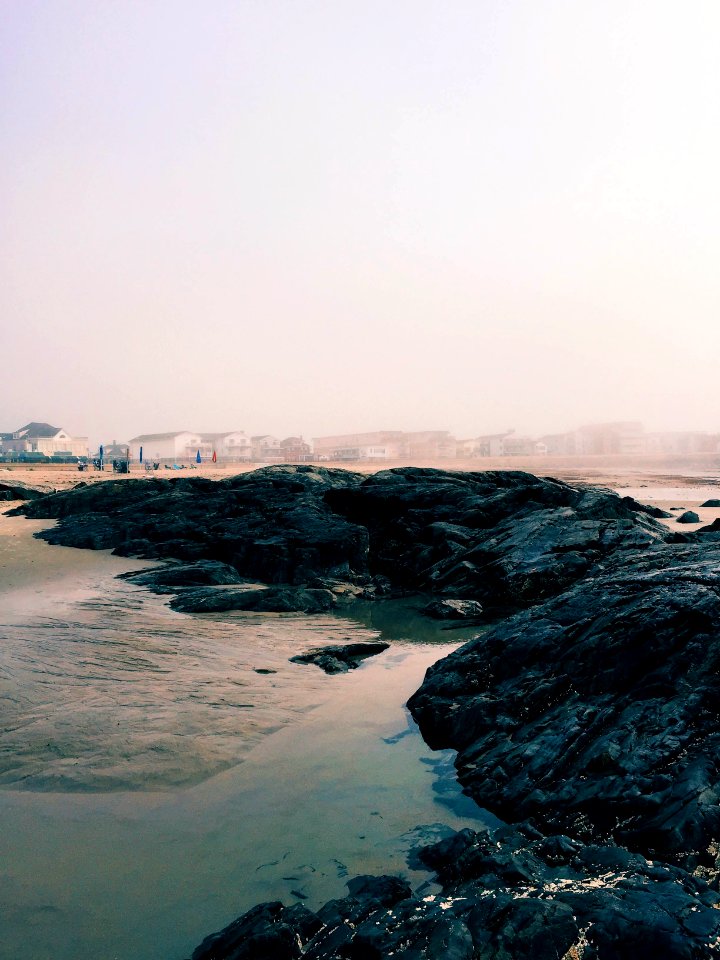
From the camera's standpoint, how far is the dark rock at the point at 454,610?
10.9 metres

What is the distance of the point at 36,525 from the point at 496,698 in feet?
60.0

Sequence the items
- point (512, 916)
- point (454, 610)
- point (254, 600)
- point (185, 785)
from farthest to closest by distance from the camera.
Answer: point (254, 600), point (454, 610), point (185, 785), point (512, 916)

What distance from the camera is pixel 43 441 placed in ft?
380

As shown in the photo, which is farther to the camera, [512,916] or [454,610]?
[454,610]

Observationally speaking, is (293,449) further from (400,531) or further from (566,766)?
(566,766)

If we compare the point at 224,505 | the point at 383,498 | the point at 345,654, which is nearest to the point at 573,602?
the point at 345,654

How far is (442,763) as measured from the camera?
5.43 metres

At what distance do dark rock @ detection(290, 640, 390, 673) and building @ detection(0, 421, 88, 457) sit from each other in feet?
375

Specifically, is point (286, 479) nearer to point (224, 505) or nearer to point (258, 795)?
point (224, 505)

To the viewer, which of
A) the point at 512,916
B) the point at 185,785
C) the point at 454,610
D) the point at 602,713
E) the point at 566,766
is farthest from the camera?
the point at 454,610

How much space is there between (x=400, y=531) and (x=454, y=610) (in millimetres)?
4458

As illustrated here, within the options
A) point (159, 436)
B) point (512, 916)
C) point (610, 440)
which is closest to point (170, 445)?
point (159, 436)

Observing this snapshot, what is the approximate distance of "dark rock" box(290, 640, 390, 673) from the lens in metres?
7.93

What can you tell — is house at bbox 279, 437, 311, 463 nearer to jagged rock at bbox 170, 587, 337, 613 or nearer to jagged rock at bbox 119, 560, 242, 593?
jagged rock at bbox 119, 560, 242, 593
